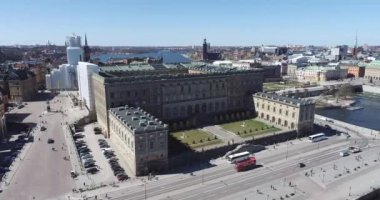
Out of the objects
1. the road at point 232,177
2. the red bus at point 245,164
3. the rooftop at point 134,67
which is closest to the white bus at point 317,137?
the road at point 232,177

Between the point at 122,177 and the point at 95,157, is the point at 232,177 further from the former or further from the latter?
the point at 95,157

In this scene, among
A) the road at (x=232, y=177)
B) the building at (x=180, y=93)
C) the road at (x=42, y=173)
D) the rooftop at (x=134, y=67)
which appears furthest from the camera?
the rooftop at (x=134, y=67)

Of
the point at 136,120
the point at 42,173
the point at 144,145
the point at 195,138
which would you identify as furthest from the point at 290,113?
the point at 42,173

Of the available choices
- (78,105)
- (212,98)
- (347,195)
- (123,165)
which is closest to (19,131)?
(78,105)

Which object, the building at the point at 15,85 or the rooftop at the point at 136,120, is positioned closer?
the rooftop at the point at 136,120

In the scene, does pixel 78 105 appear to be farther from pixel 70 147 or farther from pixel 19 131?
pixel 70 147

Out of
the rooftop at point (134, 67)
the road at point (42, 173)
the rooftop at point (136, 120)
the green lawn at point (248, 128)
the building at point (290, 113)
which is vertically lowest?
the road at point (42, 173)

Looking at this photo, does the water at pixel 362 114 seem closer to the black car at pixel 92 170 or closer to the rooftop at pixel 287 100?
the rooftop at pixel 287 100
